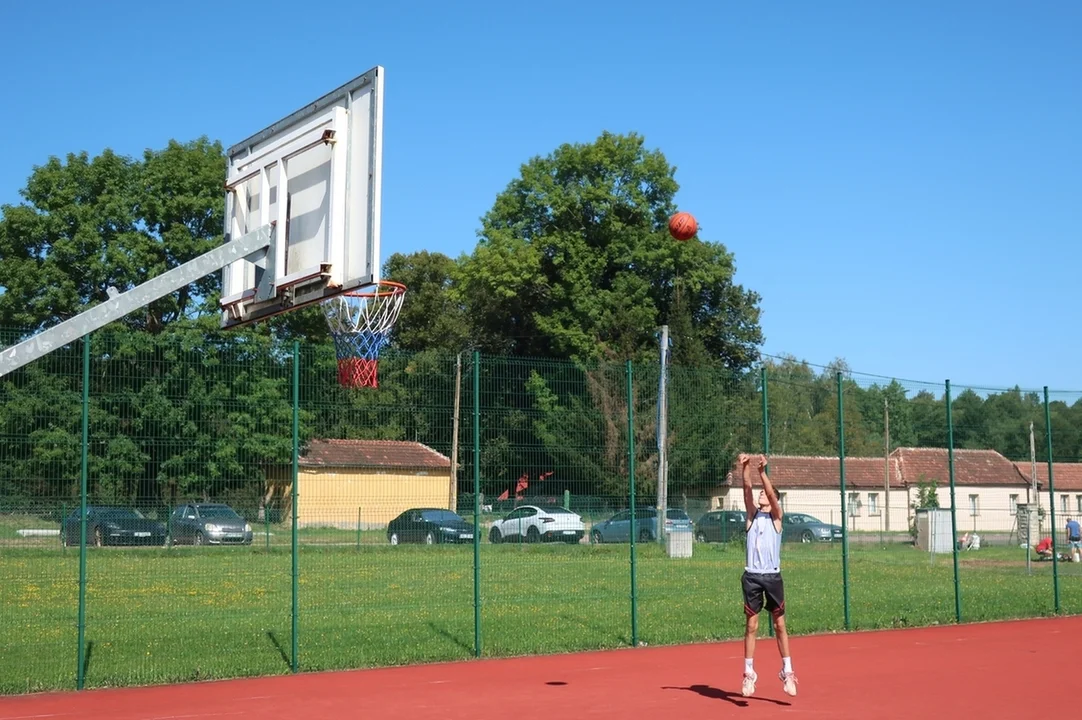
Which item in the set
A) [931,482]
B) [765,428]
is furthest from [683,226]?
[931,482]

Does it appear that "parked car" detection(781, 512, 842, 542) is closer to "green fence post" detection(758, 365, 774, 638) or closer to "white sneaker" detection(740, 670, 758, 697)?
"green fence post" detection(758, 365, 774, 638)

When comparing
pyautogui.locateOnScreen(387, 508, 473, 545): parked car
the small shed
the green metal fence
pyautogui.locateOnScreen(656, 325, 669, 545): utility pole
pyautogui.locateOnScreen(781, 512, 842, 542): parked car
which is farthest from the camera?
pyautogui.locateOnScreen(781, 512, 842, 542): parked car

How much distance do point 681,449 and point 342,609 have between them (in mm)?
5159

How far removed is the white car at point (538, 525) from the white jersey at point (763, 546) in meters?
4.69

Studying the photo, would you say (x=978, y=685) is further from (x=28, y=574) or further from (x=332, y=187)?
(x=28, y=574)

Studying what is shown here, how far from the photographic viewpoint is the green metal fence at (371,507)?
12.0 m

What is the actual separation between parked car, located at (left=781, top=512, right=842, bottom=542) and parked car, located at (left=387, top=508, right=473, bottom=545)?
8057mm

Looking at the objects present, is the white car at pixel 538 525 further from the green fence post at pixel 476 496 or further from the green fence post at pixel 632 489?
the green fence post at pixel 476 496

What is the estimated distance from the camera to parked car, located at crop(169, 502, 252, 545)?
12.9 metres

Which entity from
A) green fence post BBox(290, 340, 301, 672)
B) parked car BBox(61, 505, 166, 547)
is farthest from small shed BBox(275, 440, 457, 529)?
parked car BBox(61, 505, 166, 547)

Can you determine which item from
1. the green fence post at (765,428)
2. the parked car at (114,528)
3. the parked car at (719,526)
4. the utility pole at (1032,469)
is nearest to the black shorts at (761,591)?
the green fence post at (765,428)

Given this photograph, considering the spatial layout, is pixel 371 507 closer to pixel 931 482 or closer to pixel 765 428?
pixel 765 428

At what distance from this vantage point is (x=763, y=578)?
10.6m

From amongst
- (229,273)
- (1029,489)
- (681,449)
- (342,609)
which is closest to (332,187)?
(229,273)
